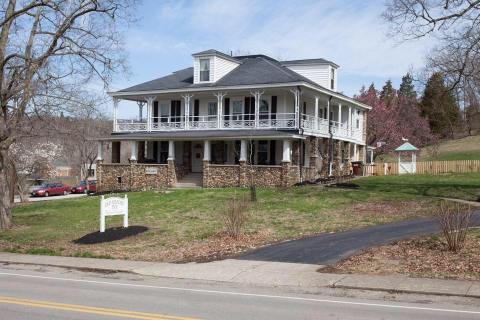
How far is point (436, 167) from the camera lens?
42625 millimetres

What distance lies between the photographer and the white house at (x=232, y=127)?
1403 inches

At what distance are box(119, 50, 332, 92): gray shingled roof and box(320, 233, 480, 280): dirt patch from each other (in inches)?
871

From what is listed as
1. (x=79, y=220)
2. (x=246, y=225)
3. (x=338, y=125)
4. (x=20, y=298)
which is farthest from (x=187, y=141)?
→ (x=20, y=298)

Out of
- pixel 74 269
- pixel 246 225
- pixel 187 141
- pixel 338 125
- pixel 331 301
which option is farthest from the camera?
pixel 338 125

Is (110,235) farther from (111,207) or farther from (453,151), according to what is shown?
(453,151)

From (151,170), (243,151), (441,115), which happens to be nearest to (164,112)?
(151,170)

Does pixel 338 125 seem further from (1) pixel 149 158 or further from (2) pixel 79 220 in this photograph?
(2) pixel 79 220

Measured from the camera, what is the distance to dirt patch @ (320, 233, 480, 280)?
1186cm

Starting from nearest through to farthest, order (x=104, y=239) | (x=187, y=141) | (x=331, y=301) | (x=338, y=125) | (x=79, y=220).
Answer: (x=331, y=301)
(x=104, y=239)
(x=79, y=220)
(x=187, y=141)
(x=338, y=125)

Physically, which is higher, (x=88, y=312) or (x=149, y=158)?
(x=149, y=158)

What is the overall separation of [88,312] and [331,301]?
13.5 ft

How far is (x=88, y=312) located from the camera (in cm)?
870

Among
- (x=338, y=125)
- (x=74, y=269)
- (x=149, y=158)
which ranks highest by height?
(x=338, y=125)

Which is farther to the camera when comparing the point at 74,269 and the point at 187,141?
the point at 187,141
